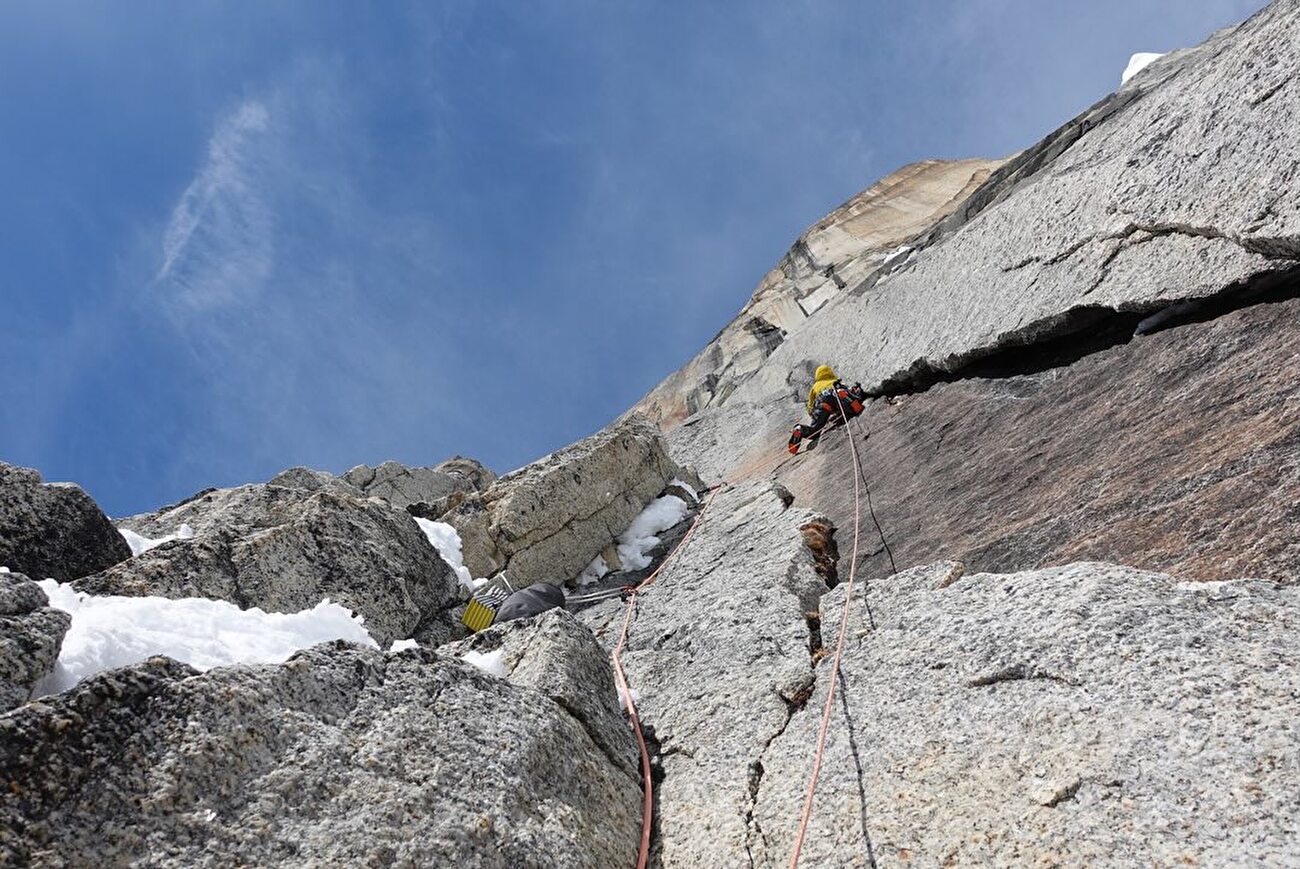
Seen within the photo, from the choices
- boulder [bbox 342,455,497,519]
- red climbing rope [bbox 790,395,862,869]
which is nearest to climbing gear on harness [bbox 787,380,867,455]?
red climbing rope [bbox 790,395,862,869]

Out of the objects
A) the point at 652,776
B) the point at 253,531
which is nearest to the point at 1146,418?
the point at 652,776

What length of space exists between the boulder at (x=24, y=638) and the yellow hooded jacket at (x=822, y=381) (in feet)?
30.4

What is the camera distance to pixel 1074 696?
3.53 meters

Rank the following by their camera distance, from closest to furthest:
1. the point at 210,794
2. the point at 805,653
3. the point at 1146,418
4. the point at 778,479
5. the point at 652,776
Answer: the point at 210,794 < the point at 652,776 < the point at 805,653 < the point at 1146,418 < the point at 778,479

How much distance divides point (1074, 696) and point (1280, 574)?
48.0 inches

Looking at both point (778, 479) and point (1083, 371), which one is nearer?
point (1083, 371)

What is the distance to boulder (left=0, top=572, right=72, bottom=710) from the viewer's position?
10.7ft

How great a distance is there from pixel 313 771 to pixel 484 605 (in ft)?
14.9

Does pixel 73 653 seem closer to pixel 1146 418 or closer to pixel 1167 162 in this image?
pixel 1146 418

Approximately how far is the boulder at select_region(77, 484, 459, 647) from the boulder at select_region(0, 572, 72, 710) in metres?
1.74

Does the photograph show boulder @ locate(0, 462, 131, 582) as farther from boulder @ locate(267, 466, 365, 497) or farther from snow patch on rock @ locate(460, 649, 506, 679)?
boulder @ locate(267, 466, 365, 497)

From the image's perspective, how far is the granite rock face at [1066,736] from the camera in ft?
9.47

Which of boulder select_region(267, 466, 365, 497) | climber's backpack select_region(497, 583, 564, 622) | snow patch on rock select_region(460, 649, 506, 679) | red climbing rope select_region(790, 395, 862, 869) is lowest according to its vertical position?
red climbing rope select_region(790, 395, 862, 869)

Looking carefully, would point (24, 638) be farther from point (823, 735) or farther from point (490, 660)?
point (823, 735)
